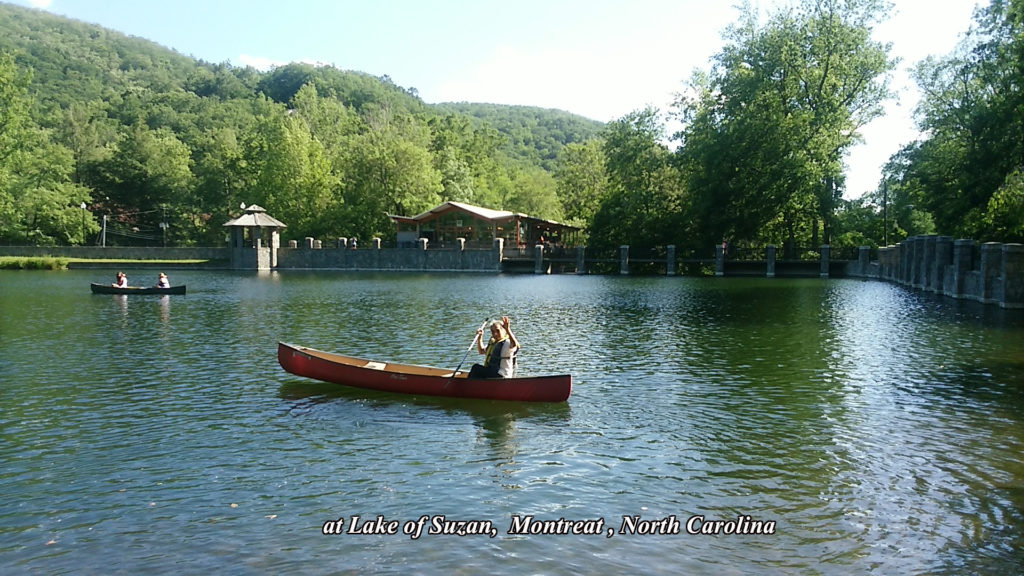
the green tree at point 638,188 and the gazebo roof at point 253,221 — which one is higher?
the green tree at point 638,188

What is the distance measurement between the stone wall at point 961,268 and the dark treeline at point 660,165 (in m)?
3.17

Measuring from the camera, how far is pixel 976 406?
15852 millimetres

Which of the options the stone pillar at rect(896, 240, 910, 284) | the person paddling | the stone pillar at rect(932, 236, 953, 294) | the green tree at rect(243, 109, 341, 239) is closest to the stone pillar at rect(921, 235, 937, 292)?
the stone pillar at rect(932, 236, 953, 294)

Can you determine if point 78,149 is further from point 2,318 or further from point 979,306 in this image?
point 979,306

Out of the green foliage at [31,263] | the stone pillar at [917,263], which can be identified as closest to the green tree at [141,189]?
the green foliage at [31,263]

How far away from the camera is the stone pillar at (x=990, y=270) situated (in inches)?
1374

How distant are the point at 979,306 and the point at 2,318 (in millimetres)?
44924

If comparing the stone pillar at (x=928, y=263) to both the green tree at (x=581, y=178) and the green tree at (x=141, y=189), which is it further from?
the green tree at (x=141, y=189)

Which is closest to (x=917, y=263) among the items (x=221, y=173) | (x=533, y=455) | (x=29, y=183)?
(x=533, y=455)

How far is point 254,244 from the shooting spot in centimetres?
8231

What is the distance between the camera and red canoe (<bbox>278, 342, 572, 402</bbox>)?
1598cm

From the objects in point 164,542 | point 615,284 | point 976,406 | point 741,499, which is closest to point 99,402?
point 164,542

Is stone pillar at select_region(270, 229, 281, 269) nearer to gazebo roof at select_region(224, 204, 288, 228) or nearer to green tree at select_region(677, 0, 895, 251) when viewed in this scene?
gazebo roof at select_region(224, 204, 288, 228)

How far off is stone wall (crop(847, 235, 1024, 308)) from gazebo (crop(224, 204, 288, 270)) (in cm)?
6130
